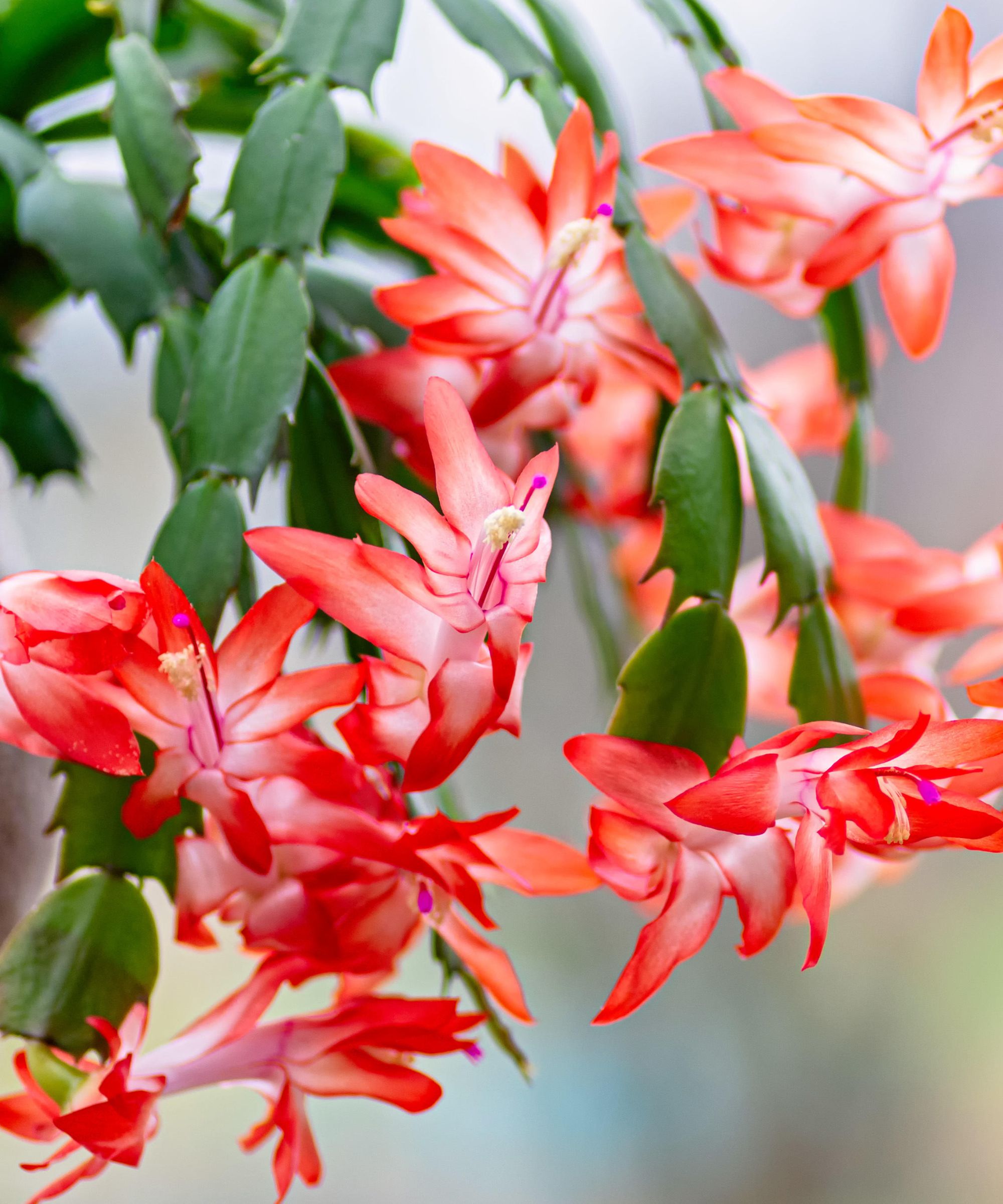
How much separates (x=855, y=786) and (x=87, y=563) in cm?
164

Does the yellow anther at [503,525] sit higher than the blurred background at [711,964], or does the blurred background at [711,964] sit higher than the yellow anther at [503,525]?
the yellow anther at [503,525]

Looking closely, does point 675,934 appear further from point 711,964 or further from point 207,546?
point 711,964

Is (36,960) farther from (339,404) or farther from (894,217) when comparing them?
(894,217)

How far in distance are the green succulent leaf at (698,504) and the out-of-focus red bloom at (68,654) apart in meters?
0.17

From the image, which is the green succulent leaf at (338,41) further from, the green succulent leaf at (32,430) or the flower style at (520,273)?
the green succulent leaf at (32,430)

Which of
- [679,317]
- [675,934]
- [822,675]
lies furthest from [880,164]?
[675,934]

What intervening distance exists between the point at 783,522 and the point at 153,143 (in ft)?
0.97

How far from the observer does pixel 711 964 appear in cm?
188

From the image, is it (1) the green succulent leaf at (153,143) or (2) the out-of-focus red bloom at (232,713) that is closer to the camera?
(2) the out-of-focus red bloom at (232,713)

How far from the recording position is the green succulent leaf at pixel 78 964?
1.13 ft

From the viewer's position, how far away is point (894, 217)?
44 cm

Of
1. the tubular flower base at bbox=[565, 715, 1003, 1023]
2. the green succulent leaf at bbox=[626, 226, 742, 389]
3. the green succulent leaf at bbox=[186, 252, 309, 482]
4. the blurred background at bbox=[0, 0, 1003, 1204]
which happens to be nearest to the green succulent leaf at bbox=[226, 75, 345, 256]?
the green succulent leaf at bbox=[186, 252, 309, 482]

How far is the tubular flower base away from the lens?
302 mm

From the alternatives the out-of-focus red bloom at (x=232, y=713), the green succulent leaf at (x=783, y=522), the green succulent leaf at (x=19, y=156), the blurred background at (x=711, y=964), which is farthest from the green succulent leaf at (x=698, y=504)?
the blurred background at (x=711, y=964)
